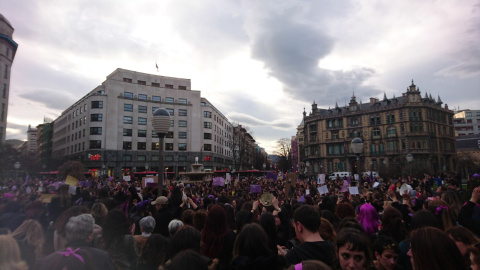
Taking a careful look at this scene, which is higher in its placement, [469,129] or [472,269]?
[469,129]

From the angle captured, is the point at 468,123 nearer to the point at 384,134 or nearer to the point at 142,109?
the point at 384,134

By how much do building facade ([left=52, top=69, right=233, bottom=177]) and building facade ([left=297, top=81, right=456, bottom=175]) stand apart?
3214 centimetres

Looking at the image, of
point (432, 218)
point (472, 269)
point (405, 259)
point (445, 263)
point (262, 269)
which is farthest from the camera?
point (432, 218)

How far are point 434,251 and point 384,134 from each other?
7859cm

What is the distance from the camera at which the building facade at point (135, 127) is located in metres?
62.5


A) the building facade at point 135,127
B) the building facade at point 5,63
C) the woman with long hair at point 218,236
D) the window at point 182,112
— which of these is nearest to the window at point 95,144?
the building facade at point 135,127

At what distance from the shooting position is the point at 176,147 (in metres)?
69.4

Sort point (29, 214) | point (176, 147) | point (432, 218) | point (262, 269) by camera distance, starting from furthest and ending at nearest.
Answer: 1. point (176, 147)
2. point (29, 214)
3. point (432, 218)
4. point (262, 269)

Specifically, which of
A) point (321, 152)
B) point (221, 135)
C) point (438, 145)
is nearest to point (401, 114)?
point (438, 145)

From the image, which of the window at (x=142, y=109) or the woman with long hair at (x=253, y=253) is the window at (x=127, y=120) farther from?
the woman with long hair at (x=253, y=253)

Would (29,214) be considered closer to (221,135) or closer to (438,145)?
(221,135)

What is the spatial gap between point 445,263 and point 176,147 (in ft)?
228

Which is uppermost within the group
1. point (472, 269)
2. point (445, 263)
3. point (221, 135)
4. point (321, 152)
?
point (221, 135)

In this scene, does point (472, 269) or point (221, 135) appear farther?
point (221, 135)
